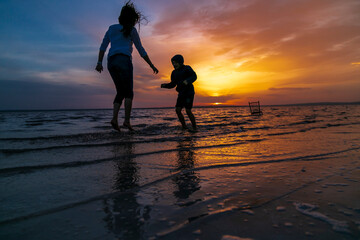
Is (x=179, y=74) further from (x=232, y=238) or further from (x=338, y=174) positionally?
(x=232, y=238)

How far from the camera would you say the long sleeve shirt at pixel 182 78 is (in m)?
6.66

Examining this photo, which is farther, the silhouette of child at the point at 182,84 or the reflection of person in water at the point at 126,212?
the silhouette of child at the point at 182,84

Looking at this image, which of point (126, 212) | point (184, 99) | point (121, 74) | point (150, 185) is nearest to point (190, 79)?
point (184, 99)

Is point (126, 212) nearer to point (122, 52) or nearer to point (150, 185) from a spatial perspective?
point (150, 185)

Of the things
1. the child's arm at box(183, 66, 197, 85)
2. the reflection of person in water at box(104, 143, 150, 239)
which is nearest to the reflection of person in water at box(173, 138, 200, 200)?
the reflection of person in water at box(104, 143, 150, 239)

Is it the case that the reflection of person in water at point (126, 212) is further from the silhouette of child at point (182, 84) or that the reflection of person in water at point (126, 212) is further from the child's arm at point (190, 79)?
the silhouette of child at point (182, 84)

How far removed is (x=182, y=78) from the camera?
6.72 m

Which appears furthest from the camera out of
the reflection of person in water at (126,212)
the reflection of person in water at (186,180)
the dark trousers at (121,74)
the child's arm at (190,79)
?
the child's arm at (190,79)

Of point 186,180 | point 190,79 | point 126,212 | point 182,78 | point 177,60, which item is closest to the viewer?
point 126,212

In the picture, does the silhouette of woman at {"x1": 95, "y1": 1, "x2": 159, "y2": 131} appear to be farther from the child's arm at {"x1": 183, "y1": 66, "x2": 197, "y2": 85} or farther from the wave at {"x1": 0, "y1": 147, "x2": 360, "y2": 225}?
the wave at {"x1": 0, "y1": 147, "x2": 360, "y2": 225}

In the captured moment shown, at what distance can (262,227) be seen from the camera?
930 mm

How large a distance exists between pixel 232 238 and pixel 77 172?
5.15ft

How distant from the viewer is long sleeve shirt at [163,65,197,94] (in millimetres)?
6660

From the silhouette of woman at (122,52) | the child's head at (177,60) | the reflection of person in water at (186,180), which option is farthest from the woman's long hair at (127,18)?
the reflection of person in water at (186,180)
